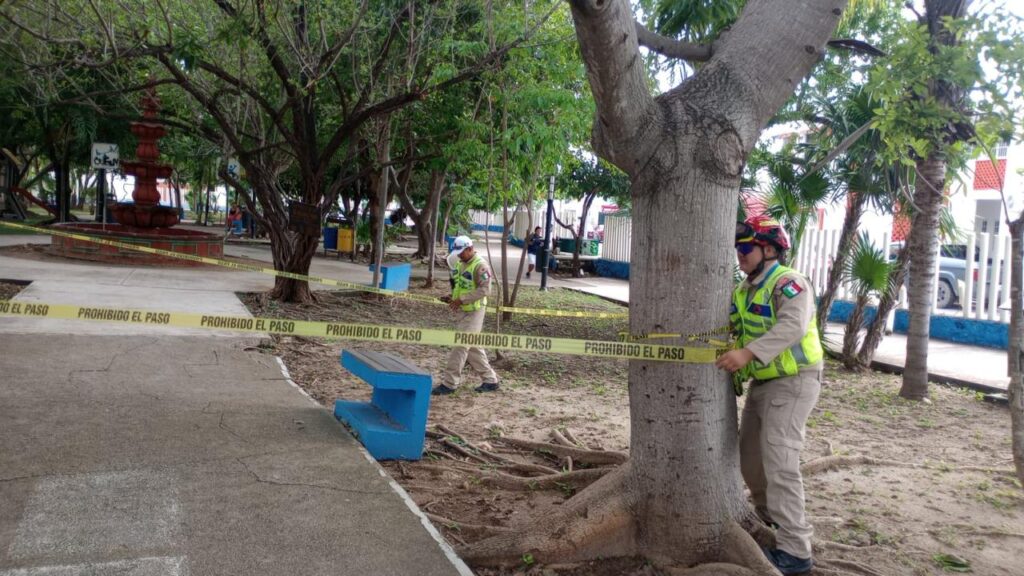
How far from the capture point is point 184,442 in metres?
5.43

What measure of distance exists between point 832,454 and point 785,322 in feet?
9.19

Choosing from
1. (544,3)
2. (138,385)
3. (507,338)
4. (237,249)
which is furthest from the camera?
(237,249)

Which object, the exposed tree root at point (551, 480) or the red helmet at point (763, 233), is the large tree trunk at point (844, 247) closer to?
the exposed tree root at point (551, 480)

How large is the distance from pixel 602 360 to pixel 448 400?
375cm

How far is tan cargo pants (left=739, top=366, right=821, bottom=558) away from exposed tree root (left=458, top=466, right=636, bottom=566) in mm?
734

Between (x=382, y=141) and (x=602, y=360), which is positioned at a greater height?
(x=382, y=141)

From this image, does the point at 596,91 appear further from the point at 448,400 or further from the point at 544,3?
the point at 544,3

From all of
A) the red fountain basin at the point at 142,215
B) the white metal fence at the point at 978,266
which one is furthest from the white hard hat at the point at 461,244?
the red fountain basin at the point at 142,215

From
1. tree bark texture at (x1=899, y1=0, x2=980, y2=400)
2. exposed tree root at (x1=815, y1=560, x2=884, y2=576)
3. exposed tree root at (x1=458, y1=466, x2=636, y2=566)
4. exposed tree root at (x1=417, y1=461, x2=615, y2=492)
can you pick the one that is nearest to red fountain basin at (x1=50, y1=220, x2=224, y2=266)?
exposed tree root at (x1=417, y1=461, x2=615, y2=492)

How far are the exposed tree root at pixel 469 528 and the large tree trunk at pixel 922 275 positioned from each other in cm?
633

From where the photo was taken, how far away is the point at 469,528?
15.1 ft

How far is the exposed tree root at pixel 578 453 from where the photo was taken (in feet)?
18.8

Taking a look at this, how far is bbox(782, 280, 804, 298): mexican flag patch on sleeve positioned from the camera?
4090mm

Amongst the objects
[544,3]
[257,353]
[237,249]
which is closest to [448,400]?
[257,353]
